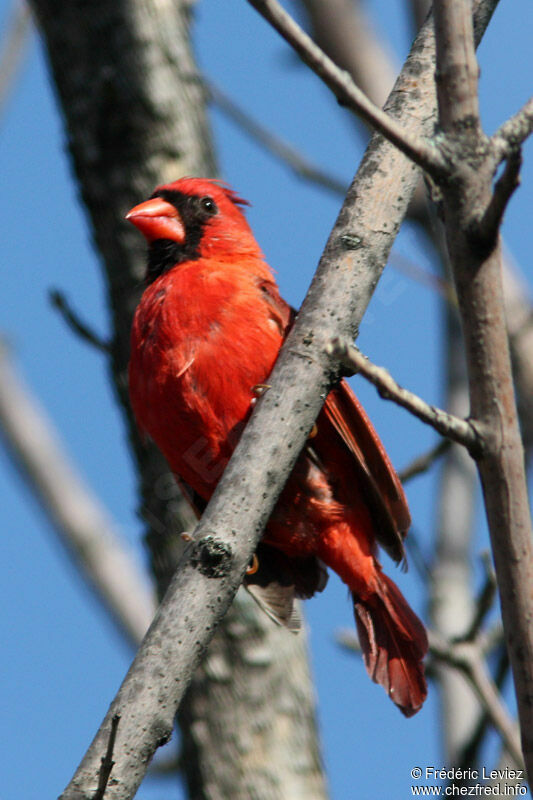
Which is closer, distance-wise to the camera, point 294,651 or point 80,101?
point 294,651

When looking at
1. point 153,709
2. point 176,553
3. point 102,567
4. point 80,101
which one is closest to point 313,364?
point 153,709

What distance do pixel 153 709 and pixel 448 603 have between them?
3.20m

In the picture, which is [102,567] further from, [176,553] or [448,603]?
[176,553]

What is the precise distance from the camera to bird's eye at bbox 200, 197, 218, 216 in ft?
12.4

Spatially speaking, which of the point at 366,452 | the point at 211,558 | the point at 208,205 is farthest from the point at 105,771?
the point at 208,205

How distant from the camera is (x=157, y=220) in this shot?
3.62 meters

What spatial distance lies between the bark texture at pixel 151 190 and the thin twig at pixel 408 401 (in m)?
2.08

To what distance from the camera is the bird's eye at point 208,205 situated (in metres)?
3.78

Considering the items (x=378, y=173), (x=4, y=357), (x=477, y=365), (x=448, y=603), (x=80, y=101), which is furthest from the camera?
(x=4, y=357)

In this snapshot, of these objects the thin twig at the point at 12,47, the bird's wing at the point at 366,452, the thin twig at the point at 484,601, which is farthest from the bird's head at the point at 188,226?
the thin twig at the point at 12,47

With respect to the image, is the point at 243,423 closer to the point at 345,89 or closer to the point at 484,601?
the point at 484,601

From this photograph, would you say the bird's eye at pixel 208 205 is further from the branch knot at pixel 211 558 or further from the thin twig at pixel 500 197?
the thin twig at pixel 500 197

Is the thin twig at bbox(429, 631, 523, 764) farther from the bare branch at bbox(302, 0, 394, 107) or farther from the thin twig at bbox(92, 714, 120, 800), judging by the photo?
the bare branch at bbox(302, 0, 394, 107)

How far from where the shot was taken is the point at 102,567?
6.41 meters
